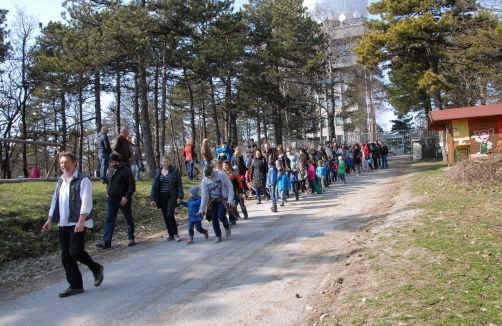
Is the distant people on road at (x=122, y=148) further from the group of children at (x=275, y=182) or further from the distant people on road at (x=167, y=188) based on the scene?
A: the group of children at (x=275, y=182)

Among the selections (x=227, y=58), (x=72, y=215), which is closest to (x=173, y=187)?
(x=72, y=215)

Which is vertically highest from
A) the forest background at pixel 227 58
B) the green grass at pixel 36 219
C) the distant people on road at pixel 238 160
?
the forest background at pixel 227 58

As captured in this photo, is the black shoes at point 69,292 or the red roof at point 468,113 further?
the red roof at point 468,113

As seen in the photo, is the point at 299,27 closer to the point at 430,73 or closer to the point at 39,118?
the point at 430,73

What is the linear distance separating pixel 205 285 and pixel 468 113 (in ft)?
60.4

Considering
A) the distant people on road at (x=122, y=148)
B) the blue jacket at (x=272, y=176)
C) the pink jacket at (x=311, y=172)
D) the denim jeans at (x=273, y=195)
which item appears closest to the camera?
the distant people on road at (x=122, y=148)

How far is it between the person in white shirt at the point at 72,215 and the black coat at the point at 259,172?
28.4 feet

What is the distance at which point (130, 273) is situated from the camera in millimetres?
6934

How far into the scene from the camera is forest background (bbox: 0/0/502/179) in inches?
691

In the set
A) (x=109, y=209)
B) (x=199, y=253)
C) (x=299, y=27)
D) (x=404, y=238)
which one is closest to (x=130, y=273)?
(x=199, y=253)

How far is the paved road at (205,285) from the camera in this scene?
5.02 meters

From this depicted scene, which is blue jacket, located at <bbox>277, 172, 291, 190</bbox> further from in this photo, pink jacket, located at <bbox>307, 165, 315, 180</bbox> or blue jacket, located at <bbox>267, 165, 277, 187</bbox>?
pink jacket, located at <bbox>307, 165, 315, 180</bbox>

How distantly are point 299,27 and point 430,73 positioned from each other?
12.1 metres

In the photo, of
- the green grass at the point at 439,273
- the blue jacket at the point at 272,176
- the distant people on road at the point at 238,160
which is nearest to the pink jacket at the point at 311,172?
the blue jacket at the point at 272,176
